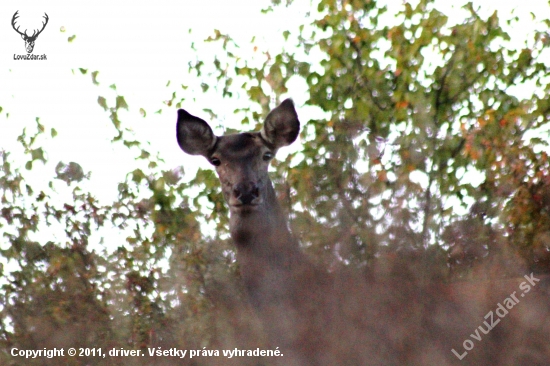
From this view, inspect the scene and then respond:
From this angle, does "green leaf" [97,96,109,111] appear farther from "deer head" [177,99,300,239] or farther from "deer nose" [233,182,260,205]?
"deer nose" [233,182,260,205]

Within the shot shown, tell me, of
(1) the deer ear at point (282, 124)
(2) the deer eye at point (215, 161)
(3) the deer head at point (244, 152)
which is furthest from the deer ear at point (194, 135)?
(1) the deer ear at point (282, 124)

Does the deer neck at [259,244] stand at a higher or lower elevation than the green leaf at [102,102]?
lower

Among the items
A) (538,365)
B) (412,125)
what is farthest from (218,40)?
(538,365)

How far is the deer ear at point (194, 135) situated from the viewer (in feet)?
28.8


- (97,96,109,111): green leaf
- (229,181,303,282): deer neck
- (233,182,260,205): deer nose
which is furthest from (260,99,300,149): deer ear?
(97,96,109,111): green leaf

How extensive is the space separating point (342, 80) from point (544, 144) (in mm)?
2254

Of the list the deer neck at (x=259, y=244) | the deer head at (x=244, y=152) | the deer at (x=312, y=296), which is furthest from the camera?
the deer head at (x=244, y=152)

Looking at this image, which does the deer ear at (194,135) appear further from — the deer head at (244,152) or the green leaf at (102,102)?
the green leaf at (102,102)

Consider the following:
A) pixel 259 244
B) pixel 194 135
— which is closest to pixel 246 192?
pixel 259 244

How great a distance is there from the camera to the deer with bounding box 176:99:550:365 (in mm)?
6551

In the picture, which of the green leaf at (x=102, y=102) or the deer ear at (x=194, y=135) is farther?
the green leaf at (x=102, y=102)

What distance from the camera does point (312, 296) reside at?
748 centimetres

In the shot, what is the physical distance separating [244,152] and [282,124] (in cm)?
67

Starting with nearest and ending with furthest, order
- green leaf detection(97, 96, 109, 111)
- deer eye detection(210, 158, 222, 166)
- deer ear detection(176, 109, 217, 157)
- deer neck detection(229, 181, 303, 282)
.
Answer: deer neck detection(229, 181, 303, 282) → deer eye detection(210, 158, 222, 166) → deer ear detection(176, 109, 217, 157) → green leaf detection(97, 96, 109, 111)
